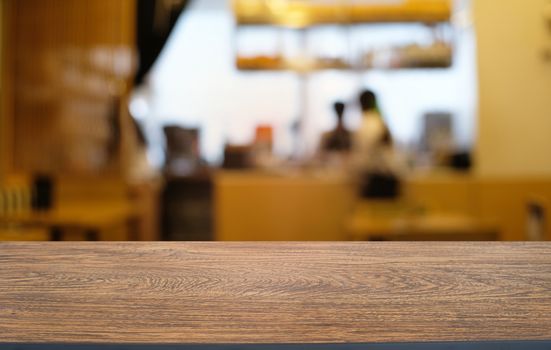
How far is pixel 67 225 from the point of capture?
408cm

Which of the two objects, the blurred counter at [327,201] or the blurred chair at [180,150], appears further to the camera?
the blurred chair at [180,150]

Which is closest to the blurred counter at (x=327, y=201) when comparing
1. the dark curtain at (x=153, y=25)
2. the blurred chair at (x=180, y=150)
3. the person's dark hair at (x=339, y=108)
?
the person's dark hair at (x=339, y=108)

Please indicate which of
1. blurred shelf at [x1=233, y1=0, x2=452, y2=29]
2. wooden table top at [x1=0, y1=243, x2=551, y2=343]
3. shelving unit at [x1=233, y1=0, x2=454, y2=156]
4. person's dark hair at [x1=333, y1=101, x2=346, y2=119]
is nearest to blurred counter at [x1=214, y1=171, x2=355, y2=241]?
person's dark hair at [x1=333, y1=101, x2=346, y2=119]

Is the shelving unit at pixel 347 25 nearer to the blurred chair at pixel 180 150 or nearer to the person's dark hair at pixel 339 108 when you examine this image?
the person's dark hair at pixel 339 108

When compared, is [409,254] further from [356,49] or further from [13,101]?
[13,101]

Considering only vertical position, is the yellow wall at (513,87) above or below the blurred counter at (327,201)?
above

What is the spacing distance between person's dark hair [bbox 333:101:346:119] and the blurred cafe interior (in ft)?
0.06

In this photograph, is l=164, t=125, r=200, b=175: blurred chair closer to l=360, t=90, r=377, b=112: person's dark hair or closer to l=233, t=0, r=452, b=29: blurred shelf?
l=233, t=0, r=452, b=29: blurred shelf

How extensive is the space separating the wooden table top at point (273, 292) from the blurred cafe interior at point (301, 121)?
2.89 m

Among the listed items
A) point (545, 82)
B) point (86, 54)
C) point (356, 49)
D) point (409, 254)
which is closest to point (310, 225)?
point (356, 49)

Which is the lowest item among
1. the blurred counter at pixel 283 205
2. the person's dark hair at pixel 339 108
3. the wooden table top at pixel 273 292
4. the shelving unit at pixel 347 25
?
the blurred counter at pixel 283 205

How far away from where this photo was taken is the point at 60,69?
5594 mm

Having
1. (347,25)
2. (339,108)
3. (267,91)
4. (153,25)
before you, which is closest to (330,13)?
(347,25)

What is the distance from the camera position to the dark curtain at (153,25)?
225 inches
